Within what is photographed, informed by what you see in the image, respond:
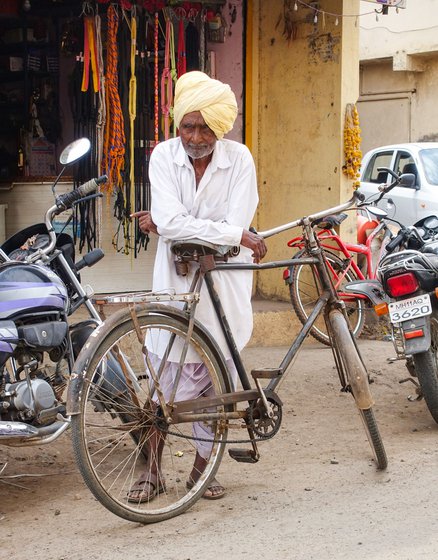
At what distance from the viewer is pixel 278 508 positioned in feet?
13.7

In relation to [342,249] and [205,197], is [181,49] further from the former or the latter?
[205,197]

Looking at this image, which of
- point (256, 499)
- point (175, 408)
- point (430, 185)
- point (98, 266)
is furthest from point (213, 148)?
point (430, 185)

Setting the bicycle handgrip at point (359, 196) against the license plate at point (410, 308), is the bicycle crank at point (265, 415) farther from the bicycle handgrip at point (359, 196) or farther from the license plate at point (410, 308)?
the license plate at point (410, 308)

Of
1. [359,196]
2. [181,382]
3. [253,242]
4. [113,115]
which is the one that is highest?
[113,115]

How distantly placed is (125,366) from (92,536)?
673mm

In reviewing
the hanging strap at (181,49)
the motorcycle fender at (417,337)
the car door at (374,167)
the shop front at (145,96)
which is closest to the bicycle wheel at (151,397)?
the motorcycle fender at (417,337)

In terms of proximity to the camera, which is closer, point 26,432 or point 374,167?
point 26,432

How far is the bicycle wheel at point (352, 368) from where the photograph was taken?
4.36m

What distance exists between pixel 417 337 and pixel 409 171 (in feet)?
26.0

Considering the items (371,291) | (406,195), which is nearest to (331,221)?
(371,291)

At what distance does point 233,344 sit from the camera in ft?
13.8

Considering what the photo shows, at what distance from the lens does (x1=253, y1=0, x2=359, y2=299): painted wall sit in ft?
26.4

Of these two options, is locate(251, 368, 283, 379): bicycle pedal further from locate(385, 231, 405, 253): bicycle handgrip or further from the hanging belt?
the hanging belt

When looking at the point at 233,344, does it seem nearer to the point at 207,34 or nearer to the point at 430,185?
the point at 207,34
